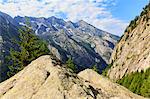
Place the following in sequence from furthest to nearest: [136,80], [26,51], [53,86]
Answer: [136,80] < [26,51] < [53,86]

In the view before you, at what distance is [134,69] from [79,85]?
591ft

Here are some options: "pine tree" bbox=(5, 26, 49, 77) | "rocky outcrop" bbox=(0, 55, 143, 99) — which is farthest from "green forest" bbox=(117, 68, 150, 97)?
"rocky outcrop" bbox=(0, 55, 143, 99)

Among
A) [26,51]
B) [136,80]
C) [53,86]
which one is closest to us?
[53,86]

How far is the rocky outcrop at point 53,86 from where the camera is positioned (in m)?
17.1

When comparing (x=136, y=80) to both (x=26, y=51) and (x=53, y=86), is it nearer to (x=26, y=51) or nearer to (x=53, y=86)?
(x=26, y=51)

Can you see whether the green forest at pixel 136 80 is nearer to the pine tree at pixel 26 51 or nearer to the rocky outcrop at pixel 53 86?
the pine tree at pixel 26 51

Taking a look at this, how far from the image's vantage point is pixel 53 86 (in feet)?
56.7

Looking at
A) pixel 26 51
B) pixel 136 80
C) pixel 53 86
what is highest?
pixel 53 86

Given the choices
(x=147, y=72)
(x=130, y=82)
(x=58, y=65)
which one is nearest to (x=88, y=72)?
(x=58, y=65)

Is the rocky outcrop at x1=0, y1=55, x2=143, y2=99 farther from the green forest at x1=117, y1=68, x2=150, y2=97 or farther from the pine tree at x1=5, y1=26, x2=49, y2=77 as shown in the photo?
the green forest at x1=117, y1=68, x2=150, y2=97

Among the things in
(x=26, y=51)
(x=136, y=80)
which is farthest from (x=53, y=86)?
(x=136, y=80)

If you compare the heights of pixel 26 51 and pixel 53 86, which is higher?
pixel 53 86

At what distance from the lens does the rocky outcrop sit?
1708 cm

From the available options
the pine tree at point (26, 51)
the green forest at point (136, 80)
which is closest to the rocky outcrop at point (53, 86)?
the pine tree at point (26, 51)
